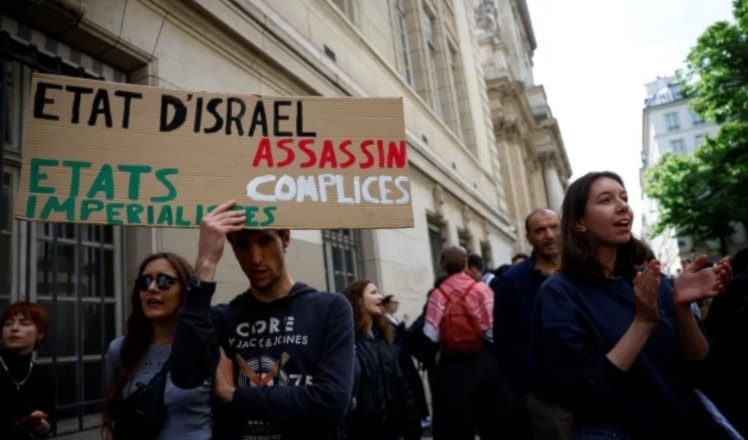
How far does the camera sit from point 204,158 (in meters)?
2.18

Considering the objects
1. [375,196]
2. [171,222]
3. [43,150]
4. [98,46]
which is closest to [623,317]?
[375,196]

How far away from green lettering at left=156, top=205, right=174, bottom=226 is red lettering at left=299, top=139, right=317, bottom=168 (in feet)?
1.77

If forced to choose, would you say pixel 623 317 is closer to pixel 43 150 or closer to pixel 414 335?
pixel 43 150

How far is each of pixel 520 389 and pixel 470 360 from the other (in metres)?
1.00

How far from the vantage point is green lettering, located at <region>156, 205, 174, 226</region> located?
2.10 metres

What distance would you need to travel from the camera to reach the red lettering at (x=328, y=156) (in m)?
2.29

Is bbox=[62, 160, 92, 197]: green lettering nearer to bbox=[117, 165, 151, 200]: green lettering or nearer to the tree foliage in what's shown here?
bbox=[117, 165, 151, 200]: green lettering

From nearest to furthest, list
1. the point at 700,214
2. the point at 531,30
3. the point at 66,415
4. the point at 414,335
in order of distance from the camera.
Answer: the point at 66,415 < the point at 414,335 < the point at 700,214 < the point at 531,30

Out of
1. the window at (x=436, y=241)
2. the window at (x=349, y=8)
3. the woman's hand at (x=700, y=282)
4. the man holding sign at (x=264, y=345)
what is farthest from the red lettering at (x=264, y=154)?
the window at (x=436, y=241)

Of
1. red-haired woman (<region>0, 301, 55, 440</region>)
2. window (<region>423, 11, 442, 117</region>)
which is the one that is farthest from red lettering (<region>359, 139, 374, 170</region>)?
window (<region>423, 11, 442, 117</region>)

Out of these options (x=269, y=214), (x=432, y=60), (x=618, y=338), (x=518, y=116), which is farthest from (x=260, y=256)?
(x=518, y=116)

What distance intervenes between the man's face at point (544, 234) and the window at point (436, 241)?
741 cm

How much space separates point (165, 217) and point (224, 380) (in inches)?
25.8

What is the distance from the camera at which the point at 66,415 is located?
3789 millimetres
